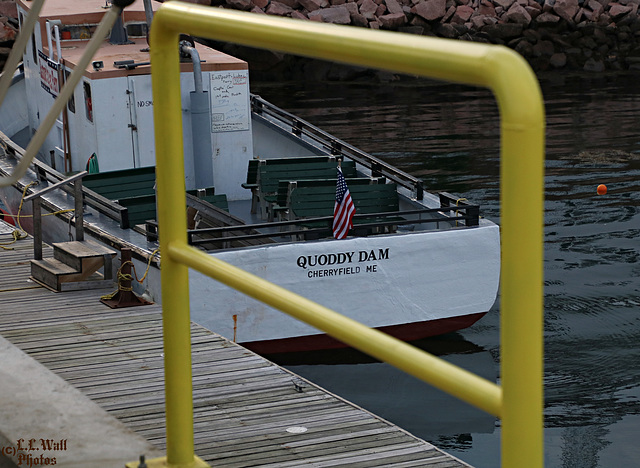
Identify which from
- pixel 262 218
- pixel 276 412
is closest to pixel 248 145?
pixel 262 218

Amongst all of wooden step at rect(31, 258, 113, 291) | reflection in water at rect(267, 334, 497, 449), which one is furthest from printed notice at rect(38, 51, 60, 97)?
reflection in water at rect(267, 334, 497, 449)

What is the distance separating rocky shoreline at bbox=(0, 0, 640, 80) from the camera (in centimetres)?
3397

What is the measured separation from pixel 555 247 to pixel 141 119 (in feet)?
24.0

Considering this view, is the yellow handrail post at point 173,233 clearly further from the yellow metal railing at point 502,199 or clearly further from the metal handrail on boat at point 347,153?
the metal handrail on boat at point 347,153

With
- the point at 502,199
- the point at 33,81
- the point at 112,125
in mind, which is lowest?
the point at 112,125

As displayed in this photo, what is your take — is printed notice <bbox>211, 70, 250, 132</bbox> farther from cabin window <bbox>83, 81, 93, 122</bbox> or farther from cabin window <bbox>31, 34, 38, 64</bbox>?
cabin window <bbox>31, 34, 38, 64</bbox>

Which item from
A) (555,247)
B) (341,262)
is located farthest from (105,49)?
(555,247)

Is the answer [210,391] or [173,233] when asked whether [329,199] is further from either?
[173,233]

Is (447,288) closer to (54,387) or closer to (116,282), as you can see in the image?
(116,282)

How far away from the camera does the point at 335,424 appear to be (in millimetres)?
6121

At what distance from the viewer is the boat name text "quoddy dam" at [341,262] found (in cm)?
1033

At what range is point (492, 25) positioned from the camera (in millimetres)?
36125

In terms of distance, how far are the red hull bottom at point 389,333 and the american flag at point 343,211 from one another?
1181 millimetres

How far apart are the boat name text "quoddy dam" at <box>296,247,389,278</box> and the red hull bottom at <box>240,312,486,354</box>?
73cm
